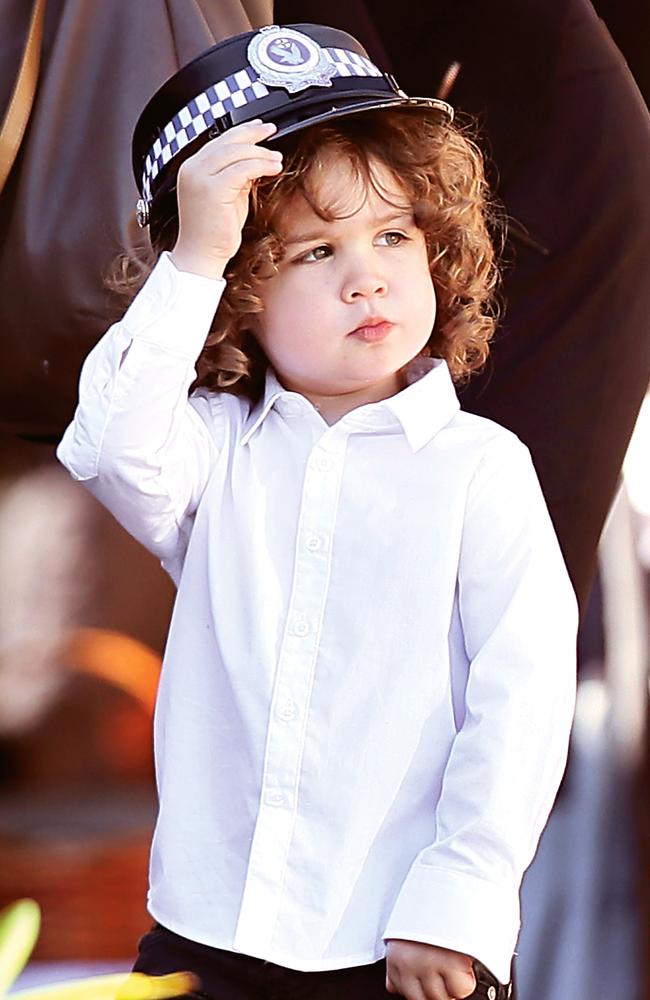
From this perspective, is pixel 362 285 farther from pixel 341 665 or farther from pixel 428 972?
pixel 428 972

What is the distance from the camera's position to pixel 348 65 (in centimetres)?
111

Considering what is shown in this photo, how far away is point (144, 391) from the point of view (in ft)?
3.33

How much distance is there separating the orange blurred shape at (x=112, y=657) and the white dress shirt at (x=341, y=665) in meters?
0.71

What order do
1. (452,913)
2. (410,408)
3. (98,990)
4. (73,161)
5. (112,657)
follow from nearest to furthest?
(452,913), (410,408), (73,161), (98,990), (112,657)

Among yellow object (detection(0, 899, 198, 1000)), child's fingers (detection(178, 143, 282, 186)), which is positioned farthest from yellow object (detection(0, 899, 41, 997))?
child's fingers (detection(178, 143, 282, 186))

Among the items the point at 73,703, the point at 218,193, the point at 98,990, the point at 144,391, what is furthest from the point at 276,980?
the point at 73,703

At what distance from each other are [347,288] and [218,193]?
0.12 m

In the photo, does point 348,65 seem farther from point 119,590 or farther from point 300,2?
point 119,590

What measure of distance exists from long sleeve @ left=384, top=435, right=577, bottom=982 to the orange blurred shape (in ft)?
2.72

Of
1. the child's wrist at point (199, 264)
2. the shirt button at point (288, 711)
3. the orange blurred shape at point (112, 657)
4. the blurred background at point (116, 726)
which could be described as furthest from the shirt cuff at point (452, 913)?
the orange blurred shape at point (112, 657)

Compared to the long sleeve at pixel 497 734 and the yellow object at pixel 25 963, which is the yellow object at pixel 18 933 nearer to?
the yellow object at pixel 25 963

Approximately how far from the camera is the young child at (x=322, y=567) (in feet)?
A: 3.34

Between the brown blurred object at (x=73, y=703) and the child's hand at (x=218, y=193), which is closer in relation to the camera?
the child's hand at (x=218, y=193)

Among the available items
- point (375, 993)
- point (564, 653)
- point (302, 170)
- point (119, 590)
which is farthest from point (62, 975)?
point (302, 170)
